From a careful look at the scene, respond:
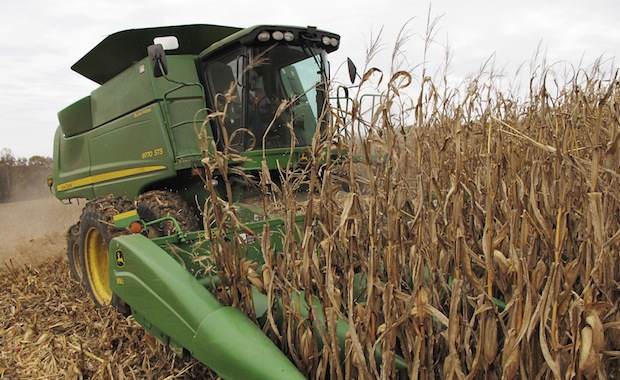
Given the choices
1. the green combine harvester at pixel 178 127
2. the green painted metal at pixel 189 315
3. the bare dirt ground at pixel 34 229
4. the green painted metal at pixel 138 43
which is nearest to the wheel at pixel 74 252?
the green combine harvester at pixel 178 127

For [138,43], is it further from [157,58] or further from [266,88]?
[266,88]

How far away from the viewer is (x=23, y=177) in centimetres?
1137

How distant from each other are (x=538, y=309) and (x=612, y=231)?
0.48m

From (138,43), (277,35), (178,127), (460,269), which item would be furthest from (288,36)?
(460,269)

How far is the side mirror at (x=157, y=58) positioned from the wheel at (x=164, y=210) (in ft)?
2.61

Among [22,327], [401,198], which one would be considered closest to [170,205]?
[22,327]

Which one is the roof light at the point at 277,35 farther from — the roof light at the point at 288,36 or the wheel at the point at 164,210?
the wheel at the point at 164,210

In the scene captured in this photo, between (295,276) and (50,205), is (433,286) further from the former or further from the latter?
(50,205)

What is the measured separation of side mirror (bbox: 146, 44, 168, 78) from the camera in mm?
3039

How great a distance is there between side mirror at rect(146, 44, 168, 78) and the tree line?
833 cm

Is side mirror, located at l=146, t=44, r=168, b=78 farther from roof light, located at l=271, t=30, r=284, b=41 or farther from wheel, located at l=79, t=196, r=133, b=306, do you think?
wheel, located at l=79, t=196, r=133, b=306

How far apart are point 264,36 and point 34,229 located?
5.69 metres

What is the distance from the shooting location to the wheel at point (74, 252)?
3777 mm

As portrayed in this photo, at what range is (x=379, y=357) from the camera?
1477 millimetres
